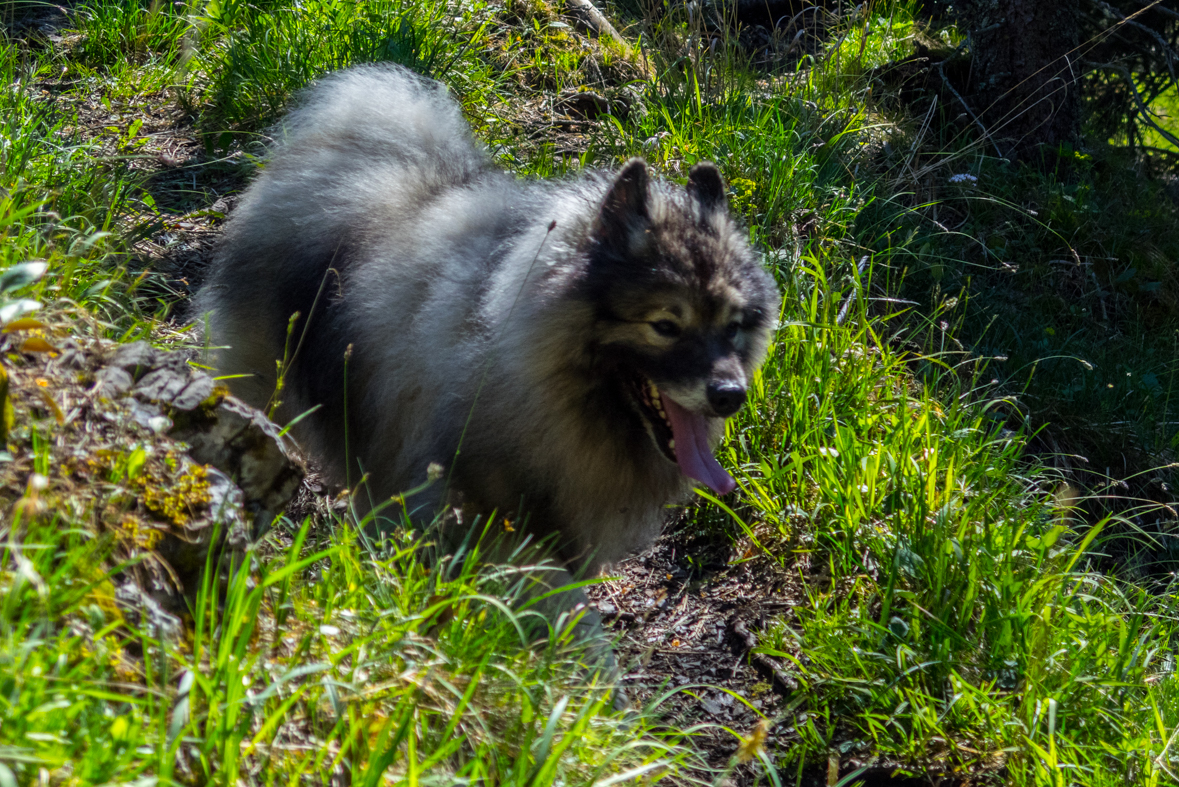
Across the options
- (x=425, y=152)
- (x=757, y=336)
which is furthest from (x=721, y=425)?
(x=425, y=152)

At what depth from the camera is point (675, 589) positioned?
394 centimetres

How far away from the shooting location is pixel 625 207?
319 centimetres

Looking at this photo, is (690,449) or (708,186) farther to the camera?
(708,186)

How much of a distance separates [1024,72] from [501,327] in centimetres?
519

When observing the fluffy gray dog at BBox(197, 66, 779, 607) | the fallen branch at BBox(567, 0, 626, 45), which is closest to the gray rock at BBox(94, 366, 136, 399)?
the fluffy gray dog at BBox(197, 66, 779, 607)

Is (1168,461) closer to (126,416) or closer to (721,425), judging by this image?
(721,425)

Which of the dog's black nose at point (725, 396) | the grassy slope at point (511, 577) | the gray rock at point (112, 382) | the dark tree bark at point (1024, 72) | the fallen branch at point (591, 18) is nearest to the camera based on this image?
the grassy slope at point (511, 577)

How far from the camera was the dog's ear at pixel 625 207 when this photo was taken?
10.4 ft

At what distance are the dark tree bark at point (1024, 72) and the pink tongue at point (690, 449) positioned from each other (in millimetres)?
4370

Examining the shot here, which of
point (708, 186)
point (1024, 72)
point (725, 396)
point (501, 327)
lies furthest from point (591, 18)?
point (725, 396)

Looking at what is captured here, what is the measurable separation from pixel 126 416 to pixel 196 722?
0.78 meters

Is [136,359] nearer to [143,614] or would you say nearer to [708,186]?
[143,614]

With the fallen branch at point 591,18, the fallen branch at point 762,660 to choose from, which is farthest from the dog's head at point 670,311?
the fallen branch at point 591,18

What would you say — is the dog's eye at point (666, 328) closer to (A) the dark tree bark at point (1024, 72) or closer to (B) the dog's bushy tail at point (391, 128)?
(B) the dog's bushy tail at point (391, 128)
